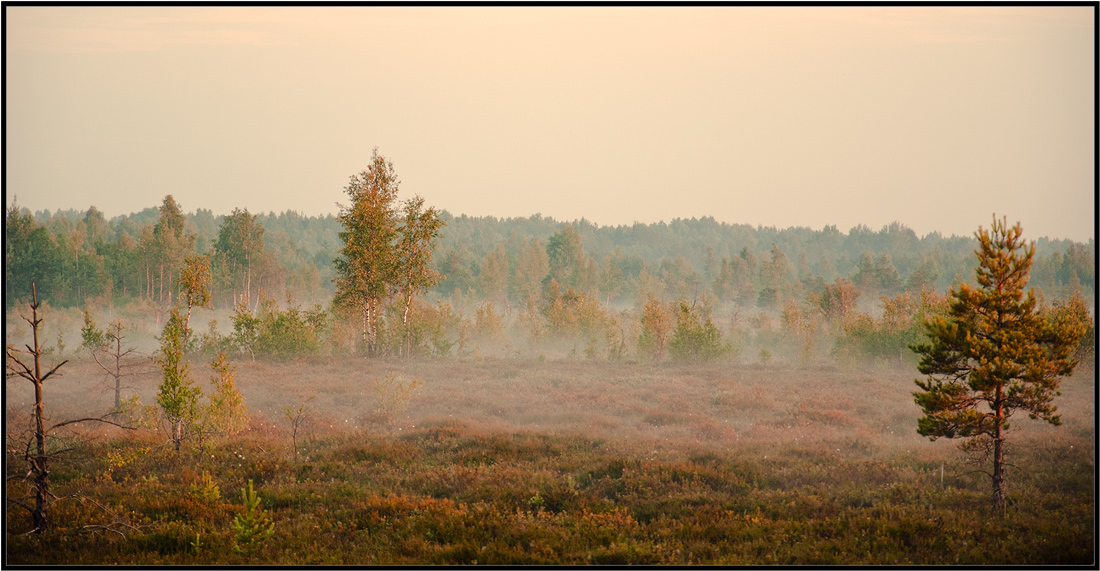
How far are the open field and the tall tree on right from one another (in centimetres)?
198

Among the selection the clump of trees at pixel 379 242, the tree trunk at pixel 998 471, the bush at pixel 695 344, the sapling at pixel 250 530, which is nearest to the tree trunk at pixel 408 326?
the clump of trees at pixel 379 242

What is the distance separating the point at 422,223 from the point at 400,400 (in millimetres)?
19096

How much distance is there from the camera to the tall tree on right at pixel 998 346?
41.4 ft

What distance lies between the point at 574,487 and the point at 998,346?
31.5ft

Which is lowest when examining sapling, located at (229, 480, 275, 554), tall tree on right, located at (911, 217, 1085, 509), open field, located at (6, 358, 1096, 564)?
open field, located at (6, 358, 1096, 564)

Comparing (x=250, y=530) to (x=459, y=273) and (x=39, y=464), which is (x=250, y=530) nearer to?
(x=39, y=464)

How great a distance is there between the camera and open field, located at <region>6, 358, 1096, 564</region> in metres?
10.7

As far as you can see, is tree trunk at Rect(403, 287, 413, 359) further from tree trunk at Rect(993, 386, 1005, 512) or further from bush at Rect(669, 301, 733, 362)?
tree trunk at Rect(993, 386, 1005, 512)

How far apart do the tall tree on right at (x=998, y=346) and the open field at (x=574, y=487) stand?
1977 mm

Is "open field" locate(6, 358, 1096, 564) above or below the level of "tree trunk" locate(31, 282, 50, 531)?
below

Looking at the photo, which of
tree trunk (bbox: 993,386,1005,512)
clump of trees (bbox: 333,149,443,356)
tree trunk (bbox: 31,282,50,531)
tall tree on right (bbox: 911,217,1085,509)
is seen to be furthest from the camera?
clump of trees (bbox: 333,149,443,356)

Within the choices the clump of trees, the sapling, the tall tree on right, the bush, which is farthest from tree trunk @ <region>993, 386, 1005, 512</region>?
the clump of trees

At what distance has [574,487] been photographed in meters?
15.2

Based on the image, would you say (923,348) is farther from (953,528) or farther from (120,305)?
(120,305)
